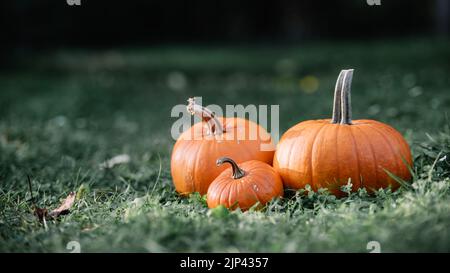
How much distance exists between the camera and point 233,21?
17844 millimetres

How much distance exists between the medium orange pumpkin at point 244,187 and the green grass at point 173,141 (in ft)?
0.27

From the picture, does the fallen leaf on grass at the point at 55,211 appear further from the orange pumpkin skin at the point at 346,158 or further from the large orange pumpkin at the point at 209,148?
the orange pumpkin skin at the point at 346,158

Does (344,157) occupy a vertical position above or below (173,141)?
above

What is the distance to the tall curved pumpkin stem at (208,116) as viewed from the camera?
3.31 m

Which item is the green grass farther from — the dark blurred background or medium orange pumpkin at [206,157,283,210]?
the dark blurred background

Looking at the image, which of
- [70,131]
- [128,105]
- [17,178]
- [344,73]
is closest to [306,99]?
[128,105]

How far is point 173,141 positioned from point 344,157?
2498 millimetres

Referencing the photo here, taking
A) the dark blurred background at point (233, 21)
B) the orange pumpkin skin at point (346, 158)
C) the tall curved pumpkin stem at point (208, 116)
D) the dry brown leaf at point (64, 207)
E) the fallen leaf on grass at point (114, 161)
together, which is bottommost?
the dry brown leaf at point (64, 207)

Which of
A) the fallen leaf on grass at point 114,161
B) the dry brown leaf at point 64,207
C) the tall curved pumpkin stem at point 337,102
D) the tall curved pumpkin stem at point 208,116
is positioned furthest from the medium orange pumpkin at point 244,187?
the fallen leaf on grass at point 114,161

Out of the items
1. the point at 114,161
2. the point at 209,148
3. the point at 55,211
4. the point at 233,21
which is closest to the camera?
the point at 55,211

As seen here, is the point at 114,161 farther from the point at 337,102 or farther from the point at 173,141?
the point at 337,102

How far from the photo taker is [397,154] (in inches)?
120

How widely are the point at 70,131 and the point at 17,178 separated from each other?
6.84ft

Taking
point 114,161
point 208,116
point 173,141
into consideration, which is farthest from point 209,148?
point 173,141
